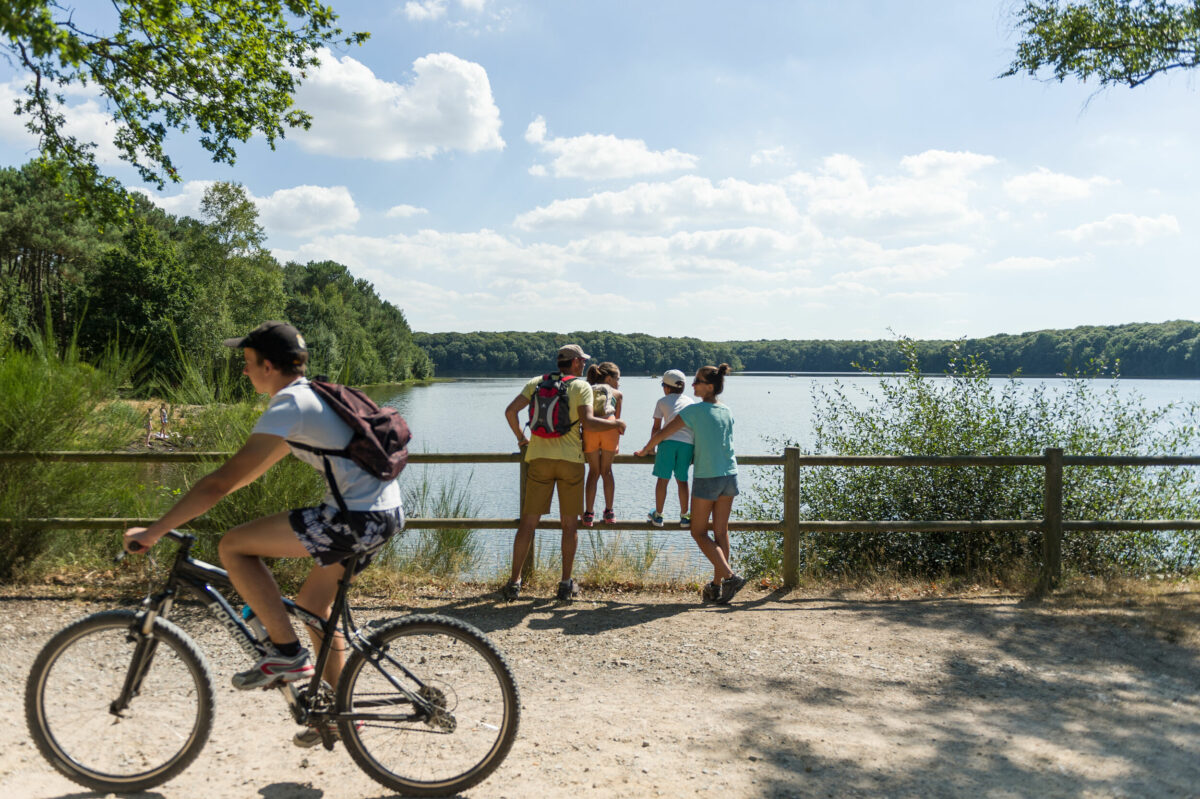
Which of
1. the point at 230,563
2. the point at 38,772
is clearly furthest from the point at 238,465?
Answer: the point at 38,772

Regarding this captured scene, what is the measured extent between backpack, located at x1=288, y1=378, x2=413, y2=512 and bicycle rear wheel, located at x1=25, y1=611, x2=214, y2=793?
93 centimetres

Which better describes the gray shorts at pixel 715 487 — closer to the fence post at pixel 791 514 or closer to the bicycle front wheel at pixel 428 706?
the fence post at pixel 791 514

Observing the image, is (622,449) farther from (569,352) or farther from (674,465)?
(569,352)

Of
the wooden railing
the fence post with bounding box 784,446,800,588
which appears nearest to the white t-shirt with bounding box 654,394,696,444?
the wooden railing

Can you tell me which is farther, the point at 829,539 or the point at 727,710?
the point at 829,539

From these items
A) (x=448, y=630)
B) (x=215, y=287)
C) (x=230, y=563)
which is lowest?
(x=448, y=630)

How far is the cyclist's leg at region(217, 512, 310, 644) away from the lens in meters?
3.02

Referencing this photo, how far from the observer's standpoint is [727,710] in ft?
14.3

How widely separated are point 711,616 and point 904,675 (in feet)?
5.26

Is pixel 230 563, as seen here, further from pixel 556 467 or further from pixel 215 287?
pixel 215 287

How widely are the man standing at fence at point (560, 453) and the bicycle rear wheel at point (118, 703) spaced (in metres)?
3.17

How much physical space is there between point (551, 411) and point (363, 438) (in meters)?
3.20

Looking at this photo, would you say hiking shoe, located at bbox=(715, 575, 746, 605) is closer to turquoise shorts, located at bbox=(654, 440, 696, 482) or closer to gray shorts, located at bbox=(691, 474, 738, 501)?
gray shorts, located at bbox=(691, 474, 738, 501)

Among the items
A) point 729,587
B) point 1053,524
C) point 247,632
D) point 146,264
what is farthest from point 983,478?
point 146,264
